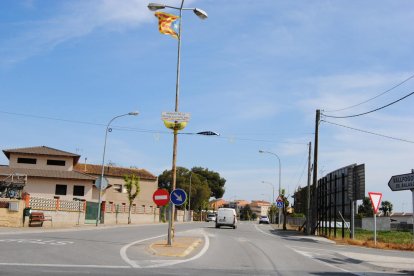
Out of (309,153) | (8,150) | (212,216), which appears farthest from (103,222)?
(212,216)

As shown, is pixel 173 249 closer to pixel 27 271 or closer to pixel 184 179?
pixel 27 271

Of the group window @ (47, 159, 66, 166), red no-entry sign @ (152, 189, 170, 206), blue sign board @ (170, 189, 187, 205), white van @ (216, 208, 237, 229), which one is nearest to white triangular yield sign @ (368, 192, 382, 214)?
blue sign board @ (170, 189, 187, 205)

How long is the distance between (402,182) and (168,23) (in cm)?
1133

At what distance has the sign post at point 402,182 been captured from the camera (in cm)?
1998

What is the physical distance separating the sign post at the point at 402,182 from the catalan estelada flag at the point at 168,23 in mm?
10654

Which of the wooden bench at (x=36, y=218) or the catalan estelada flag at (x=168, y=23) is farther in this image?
the wooden bench at (x=36, y=218)

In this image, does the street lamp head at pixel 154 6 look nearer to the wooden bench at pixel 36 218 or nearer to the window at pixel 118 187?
the wooden bench at pixel 36 218

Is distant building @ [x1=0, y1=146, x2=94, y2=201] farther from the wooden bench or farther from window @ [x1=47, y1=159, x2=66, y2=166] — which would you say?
the wooden bench

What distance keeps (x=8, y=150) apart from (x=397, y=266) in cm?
5309

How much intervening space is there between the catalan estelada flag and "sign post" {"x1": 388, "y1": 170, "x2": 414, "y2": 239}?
419 inches

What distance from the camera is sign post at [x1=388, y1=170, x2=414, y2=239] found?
19984 millimetres

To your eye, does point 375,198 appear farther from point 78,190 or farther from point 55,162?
point 55,162

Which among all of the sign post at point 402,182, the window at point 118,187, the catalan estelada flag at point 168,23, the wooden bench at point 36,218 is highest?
the catalan estelada flag at point 168,23

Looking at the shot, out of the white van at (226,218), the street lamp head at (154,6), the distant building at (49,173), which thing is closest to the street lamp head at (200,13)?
the street lamp head at (154,6)
